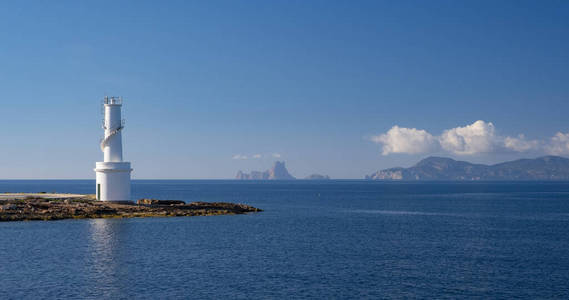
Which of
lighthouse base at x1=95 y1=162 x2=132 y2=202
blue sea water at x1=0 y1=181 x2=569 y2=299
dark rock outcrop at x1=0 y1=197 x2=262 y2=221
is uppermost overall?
lighthouse base at x1=95 y1=162 x2=132 y2=202

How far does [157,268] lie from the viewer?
43344mm

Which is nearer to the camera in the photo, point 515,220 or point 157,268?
point 157,268

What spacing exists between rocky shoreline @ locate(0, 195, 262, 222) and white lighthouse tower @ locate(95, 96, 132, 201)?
2.04 meters

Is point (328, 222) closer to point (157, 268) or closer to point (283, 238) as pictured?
point (283, 238)

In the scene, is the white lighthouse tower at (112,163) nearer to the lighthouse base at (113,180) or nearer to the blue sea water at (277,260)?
the lighthouse base at (113,180)

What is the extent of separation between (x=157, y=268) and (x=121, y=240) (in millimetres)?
16146

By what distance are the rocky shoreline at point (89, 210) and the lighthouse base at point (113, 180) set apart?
4.16 feet

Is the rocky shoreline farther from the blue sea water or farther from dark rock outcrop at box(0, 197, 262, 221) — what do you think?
the blue sea water

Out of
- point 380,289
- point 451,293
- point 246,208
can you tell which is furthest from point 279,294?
point 246,208

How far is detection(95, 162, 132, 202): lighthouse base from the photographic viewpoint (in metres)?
82.0

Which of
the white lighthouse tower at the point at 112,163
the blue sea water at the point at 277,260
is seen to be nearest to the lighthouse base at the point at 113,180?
the white lighthouse tower at the point at 112,163

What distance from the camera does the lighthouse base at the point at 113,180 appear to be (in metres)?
82.0

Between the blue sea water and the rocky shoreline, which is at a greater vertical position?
the rocky shoreline

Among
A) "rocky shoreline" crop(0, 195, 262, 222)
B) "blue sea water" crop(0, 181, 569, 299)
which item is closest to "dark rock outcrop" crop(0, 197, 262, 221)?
"rocky shoreline" crop(0, 195, 262, 222)
